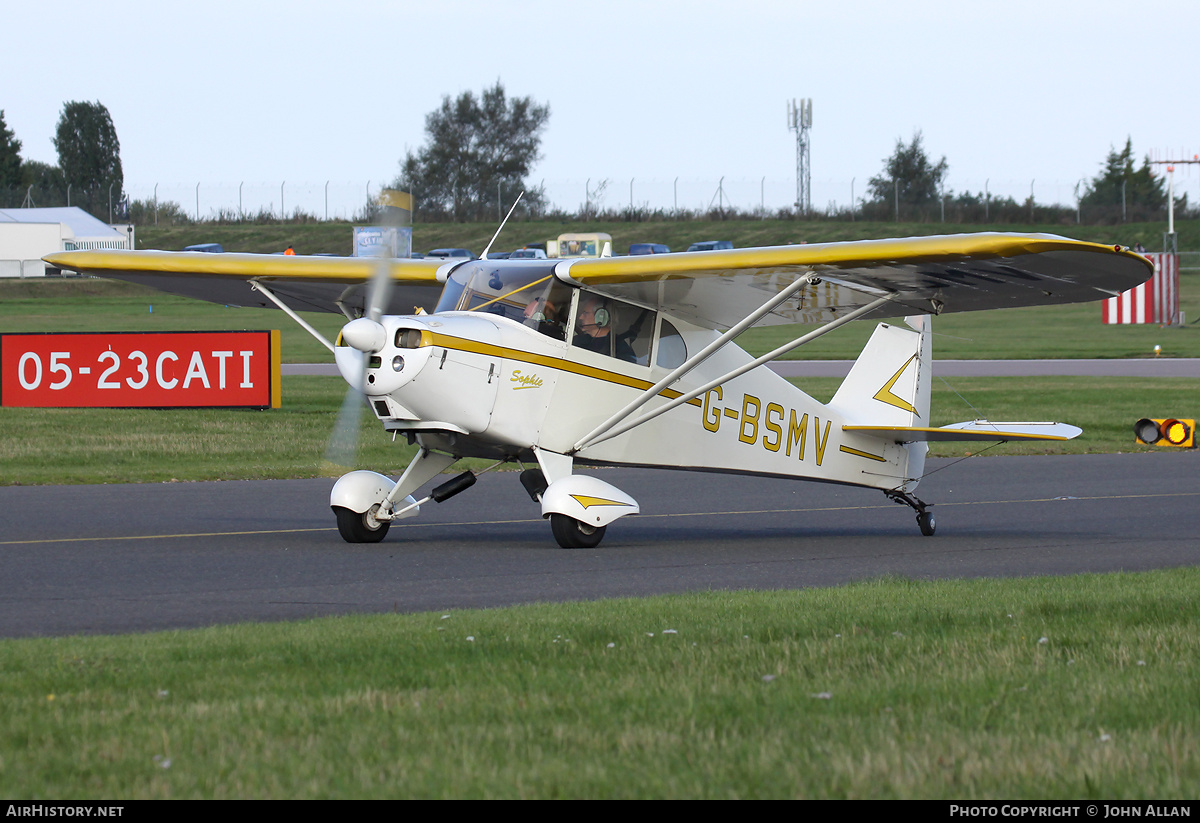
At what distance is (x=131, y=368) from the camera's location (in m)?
21.8

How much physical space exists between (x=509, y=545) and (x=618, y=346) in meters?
1.99

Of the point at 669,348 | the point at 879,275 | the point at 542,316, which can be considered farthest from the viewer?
the point at 669,348

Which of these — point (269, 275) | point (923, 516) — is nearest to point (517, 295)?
point (269, 275)

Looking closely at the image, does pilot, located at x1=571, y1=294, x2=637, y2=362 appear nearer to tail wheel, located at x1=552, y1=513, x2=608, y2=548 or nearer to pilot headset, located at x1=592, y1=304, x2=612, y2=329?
pilot headset, located at x1=592, y1=304, x2=612, y2=329

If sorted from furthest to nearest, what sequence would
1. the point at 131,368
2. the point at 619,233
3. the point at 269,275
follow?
the point at 619,233, the point at 131,368, the point at 269,275

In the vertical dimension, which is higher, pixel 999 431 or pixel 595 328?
pixel 595 328

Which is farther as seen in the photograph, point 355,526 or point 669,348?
point 669,348

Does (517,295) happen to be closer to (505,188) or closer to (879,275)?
(879,275)

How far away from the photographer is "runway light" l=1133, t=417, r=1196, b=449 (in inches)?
825

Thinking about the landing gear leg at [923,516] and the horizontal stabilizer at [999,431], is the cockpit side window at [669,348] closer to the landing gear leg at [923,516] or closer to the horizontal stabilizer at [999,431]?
the horizontal stabilizer at [999,431]

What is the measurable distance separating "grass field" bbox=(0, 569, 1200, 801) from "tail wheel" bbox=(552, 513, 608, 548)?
342 cm

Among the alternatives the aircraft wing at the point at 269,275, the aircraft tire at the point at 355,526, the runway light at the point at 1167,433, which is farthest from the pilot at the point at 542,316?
the runway light at the point at 1167,433

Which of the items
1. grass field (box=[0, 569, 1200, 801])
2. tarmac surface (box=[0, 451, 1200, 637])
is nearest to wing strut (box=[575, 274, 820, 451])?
tarmac surface (box=[0, 451, 1200, 637])

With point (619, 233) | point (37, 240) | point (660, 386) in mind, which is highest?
point (619, 233)
